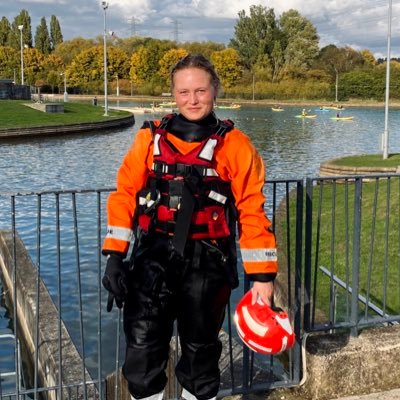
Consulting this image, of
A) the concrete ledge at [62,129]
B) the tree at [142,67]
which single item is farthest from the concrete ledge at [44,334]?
the tree at [142,67]

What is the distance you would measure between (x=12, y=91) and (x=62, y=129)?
2751cm

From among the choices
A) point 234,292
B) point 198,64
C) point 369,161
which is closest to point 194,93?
point 198,64

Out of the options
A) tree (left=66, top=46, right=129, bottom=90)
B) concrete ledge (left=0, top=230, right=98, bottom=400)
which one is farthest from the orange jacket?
tree (left=66, top=46, right=129, bottom=90)

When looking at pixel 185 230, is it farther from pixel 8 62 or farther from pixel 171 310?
pixel 8 62

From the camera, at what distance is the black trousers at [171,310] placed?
298 centimetres

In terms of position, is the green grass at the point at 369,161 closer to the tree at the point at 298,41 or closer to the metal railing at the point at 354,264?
the metal railing at the point at 354,264

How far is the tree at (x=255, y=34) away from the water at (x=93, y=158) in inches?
2514

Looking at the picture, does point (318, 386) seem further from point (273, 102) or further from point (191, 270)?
point (273, 102)

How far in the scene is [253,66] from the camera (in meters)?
111

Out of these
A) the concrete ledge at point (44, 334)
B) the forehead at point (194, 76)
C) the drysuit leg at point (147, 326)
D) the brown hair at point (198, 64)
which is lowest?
the concrete ledge at point (44, 334)

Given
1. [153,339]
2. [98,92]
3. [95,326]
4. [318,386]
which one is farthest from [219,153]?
[98,92]

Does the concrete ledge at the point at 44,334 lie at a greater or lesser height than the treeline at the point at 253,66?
lesser

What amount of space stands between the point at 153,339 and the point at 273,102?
101572 millimetres

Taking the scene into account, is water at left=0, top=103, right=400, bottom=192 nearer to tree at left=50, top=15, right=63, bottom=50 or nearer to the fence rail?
the fence rail
